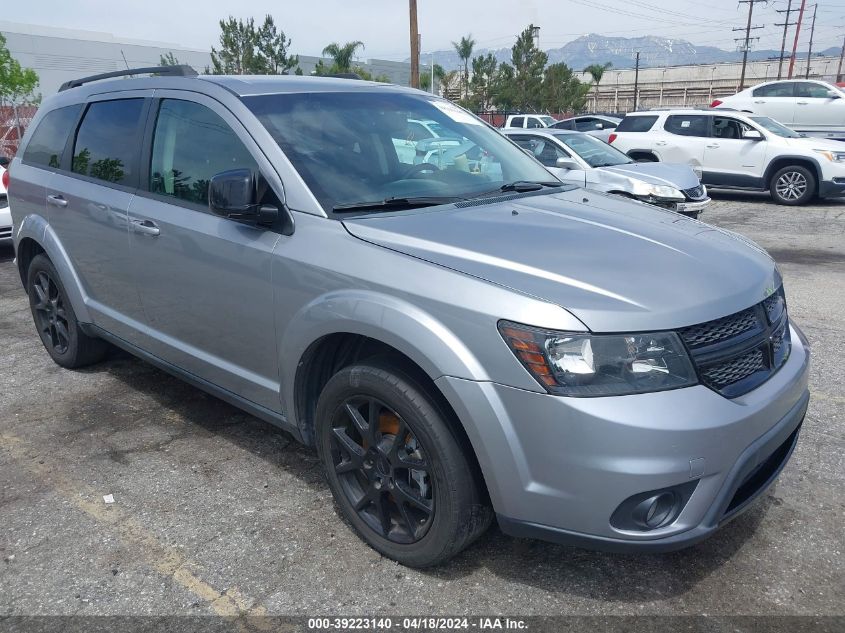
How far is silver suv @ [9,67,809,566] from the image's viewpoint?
2256 millimetres

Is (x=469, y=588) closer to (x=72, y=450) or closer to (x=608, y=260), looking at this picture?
(x=608, y=260)

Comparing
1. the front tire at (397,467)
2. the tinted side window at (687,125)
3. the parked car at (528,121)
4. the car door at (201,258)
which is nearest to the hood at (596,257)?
the front tire at (397,467)

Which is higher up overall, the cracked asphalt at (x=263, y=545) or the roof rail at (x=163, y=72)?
the roof rail at (x=163, y=72)

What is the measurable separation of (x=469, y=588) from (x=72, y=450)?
2347 millimetres

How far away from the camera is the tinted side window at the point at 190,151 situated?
3314mm

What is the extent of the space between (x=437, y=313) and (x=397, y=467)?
2.10ft

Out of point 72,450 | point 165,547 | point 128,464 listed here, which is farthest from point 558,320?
point 72,450

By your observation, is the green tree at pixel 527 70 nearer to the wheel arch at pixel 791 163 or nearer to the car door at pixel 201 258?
the wheel arch at pixel 791 163

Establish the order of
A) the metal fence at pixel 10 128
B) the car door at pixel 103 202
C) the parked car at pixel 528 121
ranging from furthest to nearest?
the parked car at pixel 528 121 → the metal fence at pixel 10 128 → the car door at pixel 103 202

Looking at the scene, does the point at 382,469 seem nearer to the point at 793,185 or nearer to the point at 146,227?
the point at 146,227

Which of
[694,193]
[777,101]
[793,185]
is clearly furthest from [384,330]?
[777,101]

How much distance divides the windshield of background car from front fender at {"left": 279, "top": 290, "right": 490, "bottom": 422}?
45cm

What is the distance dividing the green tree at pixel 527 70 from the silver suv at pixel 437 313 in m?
42.1

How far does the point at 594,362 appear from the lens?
7.36ft
